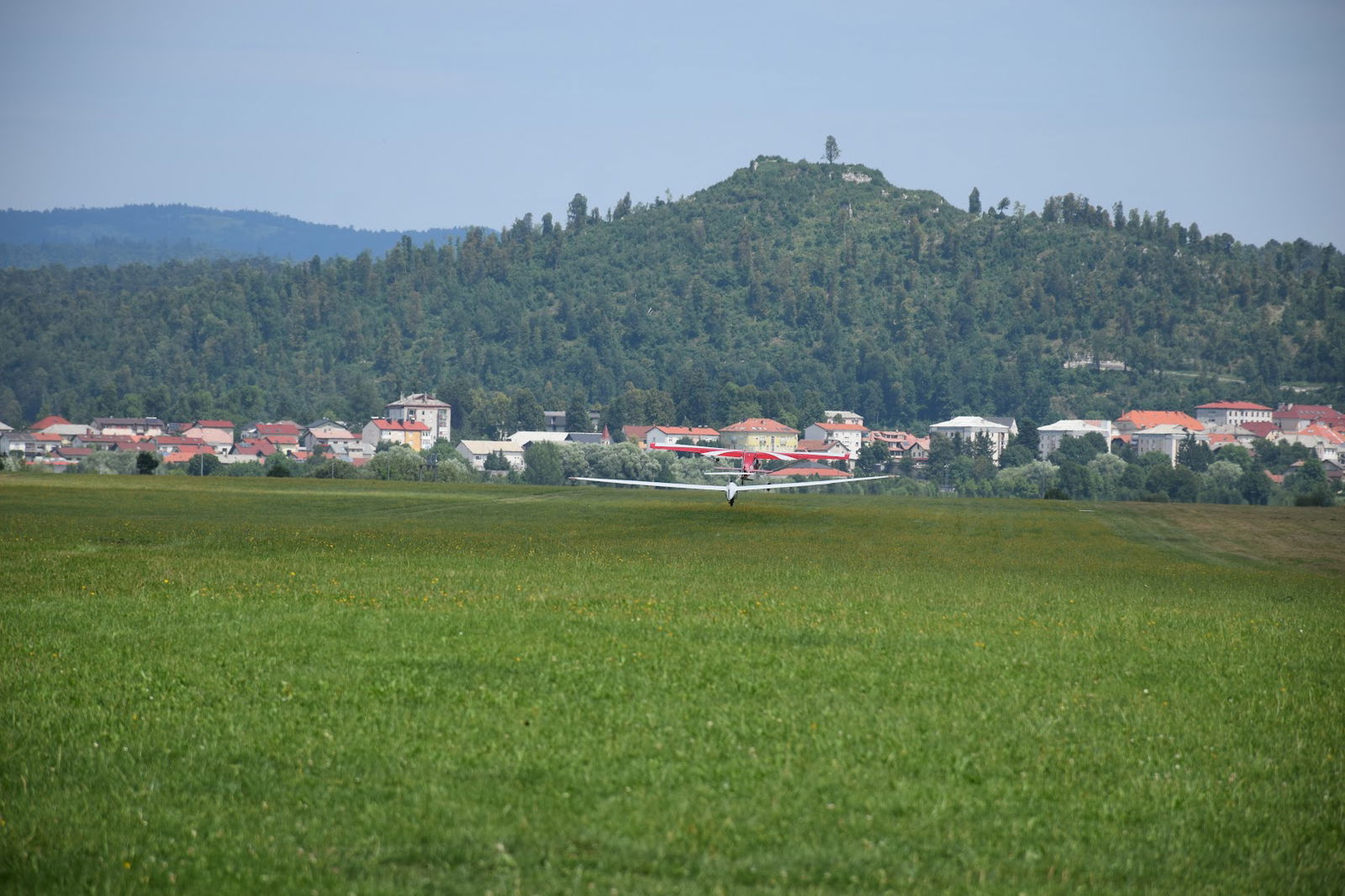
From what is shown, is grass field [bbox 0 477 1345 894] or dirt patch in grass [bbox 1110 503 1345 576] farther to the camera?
dirt patch in grass [bbox 1110 503 1345 576]

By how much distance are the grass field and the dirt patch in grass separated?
21.6 metres

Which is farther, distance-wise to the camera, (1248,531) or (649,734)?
(1248,531)

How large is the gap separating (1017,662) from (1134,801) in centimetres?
656

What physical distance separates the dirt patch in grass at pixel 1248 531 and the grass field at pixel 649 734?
21.6 metres

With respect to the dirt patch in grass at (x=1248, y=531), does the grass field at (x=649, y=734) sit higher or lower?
higher

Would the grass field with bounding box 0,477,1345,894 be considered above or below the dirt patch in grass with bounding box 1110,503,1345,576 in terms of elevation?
above

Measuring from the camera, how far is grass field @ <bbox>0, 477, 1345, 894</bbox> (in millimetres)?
12258

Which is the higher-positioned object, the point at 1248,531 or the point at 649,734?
the point at 649,734

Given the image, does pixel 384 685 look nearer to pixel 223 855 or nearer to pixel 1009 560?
pixel 223 855

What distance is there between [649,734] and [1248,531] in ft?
197

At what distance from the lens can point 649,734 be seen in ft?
52.0

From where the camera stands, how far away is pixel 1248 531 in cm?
6844

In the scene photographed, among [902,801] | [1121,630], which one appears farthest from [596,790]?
[1121,630]

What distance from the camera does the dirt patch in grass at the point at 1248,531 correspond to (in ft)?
170
